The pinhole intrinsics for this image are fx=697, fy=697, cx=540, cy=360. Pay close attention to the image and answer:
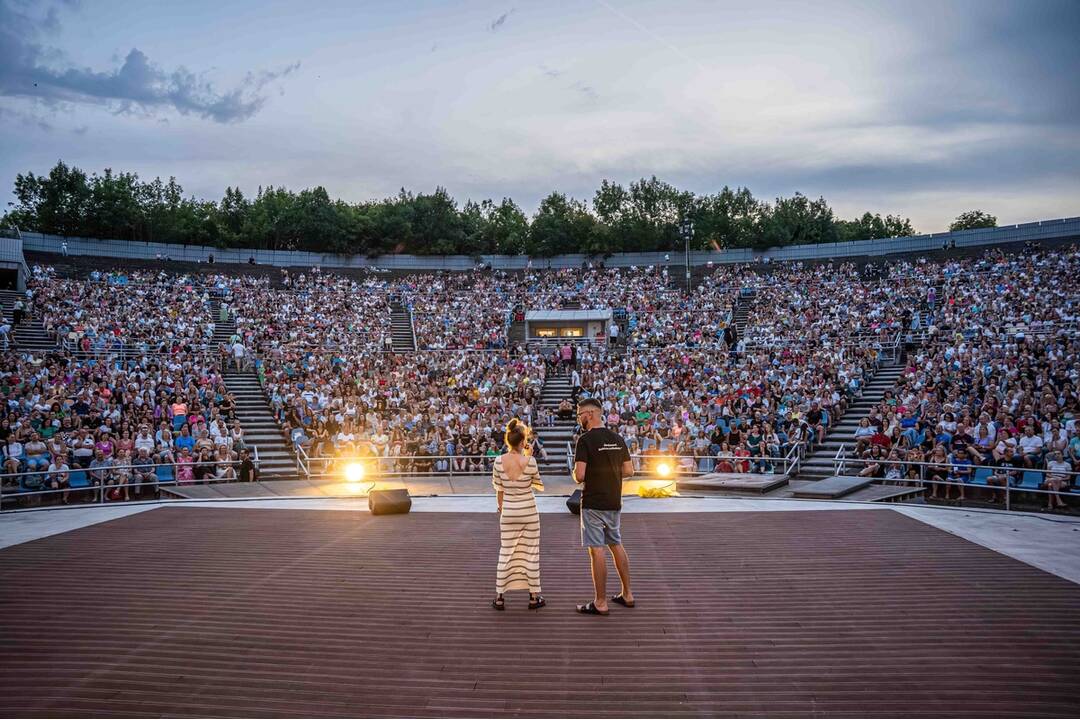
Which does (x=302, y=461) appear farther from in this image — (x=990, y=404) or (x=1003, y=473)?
(x=990, y=404)

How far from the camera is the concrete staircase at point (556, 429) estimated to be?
20.7 metres

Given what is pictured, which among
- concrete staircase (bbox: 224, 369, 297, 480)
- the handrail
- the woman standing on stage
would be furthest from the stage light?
the woman standing on stage

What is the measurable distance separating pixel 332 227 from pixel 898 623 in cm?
5805

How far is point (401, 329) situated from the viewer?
121ft

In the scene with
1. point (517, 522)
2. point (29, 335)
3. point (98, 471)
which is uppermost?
point (29, 335)

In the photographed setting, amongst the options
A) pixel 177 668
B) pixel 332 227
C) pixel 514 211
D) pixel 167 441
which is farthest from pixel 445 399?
pixel 514 211

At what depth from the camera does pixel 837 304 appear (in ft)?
107

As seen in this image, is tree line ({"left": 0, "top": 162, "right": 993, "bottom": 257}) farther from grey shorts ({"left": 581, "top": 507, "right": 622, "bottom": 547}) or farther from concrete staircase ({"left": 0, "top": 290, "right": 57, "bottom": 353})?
grey shorts ({"left": 581, "top": 507, "right": 622, "bottom": 547})

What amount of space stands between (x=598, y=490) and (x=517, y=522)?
91 centimetres

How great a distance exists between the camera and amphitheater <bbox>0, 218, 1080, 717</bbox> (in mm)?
5117

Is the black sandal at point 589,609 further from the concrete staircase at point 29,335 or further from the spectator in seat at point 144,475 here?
the concrete staircase at point 29,335

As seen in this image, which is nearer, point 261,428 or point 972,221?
point 261,428

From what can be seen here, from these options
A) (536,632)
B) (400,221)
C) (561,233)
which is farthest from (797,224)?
(536,632)

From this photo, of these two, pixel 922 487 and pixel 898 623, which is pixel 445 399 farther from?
pixel 898 623
